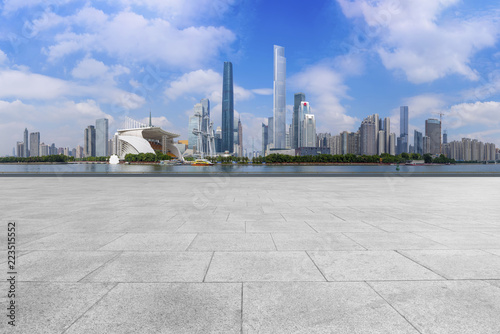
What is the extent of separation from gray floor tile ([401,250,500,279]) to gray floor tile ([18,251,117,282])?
519cm

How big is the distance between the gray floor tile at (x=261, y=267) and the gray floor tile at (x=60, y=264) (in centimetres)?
185

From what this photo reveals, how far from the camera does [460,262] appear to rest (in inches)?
179

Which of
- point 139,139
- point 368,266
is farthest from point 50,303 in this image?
point 139,139

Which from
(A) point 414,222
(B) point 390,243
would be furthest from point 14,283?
(A) point 414,222

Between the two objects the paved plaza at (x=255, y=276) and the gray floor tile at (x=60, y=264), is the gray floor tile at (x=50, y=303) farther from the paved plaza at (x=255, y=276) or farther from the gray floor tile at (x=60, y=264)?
the gray floor tile at (x=60, y=264)

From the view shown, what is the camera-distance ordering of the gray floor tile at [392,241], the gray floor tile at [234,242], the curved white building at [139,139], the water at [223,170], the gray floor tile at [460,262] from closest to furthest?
the gray floor tile at [460,262] → the gray floor tile at [234,242] → the gray floor tile at [392,241] → the water at [223,170] → the curved white building at [139,139]

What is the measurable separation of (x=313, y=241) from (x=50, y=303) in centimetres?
440

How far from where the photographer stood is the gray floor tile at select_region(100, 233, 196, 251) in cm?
531

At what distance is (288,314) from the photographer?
118 inches

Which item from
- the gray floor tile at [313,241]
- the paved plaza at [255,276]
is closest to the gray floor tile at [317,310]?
the paved plaza at [255,276]

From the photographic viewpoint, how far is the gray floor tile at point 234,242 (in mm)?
5301

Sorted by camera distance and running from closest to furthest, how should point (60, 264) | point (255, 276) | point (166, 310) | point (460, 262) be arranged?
point (166, 310)
point (255, 276)
point (60, 264)
point (460, 262)

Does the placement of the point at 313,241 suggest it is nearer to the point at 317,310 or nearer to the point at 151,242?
the point at 317,310

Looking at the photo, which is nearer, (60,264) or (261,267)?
(261,267)
